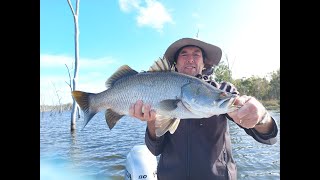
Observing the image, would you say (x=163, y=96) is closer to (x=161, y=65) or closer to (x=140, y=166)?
(x=161, y=65)

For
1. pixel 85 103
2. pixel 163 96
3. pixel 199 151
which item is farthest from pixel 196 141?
pixel 85 103

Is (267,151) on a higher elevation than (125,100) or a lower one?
lower

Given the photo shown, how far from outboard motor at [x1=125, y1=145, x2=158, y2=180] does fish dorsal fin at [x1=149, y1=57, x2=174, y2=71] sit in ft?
3.45

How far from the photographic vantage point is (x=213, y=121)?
193cm

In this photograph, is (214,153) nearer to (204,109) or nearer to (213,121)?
(213,121)

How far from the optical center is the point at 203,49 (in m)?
2.09

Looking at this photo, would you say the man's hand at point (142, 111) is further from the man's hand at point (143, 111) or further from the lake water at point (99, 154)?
the lake water at point (99, 154)

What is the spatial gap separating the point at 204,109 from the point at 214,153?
38 cm

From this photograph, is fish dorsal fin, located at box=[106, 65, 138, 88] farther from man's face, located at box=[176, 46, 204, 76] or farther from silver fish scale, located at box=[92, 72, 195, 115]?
man's face, located at box=[176, 46, 204, 76]

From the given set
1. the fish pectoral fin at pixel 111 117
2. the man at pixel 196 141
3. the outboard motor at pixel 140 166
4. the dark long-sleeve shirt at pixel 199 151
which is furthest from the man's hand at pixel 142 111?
the outboard motor at pixel 140 166

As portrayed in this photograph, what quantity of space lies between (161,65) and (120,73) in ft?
0.91

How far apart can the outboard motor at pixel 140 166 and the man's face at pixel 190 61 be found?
0.94m
